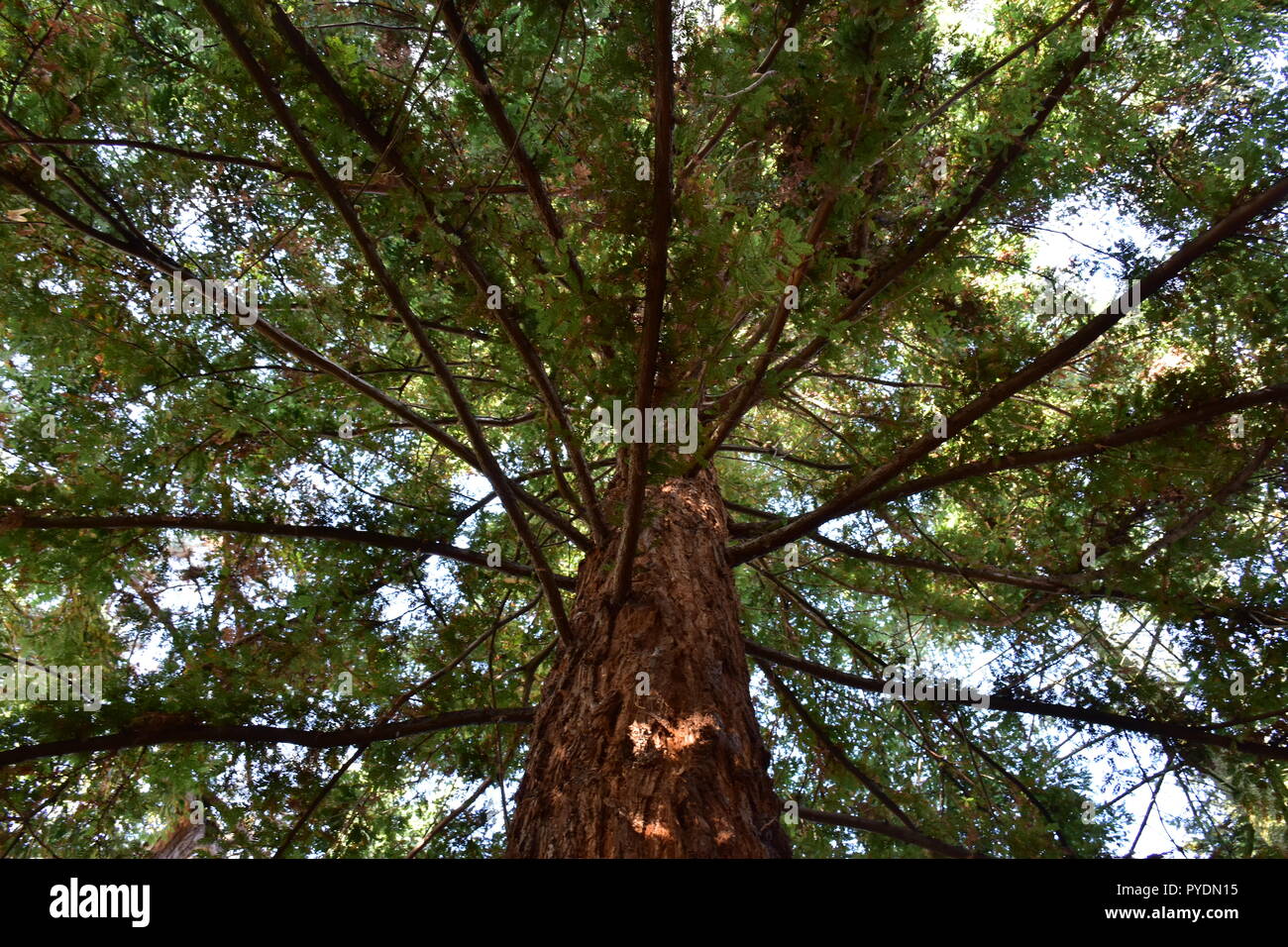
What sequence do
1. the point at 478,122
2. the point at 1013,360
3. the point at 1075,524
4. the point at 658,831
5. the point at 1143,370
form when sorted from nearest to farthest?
1. the point at 658,831
2. the point at 1013,360
3. the point at 478,122
4. the point at 1075,524
5. the point at 1143,370

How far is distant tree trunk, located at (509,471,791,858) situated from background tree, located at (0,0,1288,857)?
2 cm

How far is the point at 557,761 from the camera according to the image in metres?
2.46

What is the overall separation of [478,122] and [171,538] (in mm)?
2721

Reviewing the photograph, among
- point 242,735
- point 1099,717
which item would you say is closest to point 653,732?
point 242,735

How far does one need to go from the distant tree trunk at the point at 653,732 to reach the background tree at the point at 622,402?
0.02 metres

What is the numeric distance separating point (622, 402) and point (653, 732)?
106cm

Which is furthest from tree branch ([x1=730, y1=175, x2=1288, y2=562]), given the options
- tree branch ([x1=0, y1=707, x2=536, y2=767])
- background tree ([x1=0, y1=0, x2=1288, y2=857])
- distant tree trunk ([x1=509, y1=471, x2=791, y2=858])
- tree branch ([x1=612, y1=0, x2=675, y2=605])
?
tree branch ([x1=0, y1=707, x2=536, y2=767])

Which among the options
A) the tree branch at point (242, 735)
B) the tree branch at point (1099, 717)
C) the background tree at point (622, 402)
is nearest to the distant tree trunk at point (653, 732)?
the background tree at point (622, 402)

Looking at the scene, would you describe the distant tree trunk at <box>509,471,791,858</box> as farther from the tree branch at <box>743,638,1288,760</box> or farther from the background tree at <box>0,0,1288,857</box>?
the tree branch at <box>743,638,1288,760</box>

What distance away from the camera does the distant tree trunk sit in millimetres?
2100

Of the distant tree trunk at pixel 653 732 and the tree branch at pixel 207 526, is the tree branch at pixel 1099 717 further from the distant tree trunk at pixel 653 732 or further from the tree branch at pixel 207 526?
the tree branch at pixel 207 526

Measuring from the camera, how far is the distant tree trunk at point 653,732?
2.10 meters
